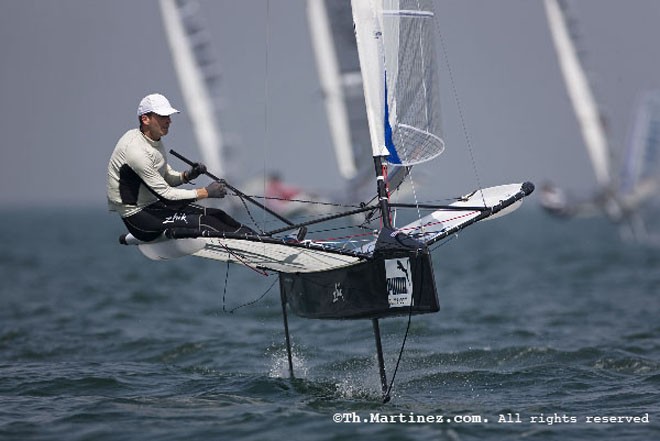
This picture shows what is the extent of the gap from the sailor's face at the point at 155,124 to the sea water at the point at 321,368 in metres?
1.52

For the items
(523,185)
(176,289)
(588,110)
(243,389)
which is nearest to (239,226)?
(243,389)

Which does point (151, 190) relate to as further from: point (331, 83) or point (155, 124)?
point (331, 83)

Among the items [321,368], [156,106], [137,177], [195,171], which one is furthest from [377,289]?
[321,368]

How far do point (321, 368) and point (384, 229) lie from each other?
2.69m

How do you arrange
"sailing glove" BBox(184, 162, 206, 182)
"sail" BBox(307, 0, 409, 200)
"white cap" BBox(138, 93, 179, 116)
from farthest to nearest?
"sail" BBox(307, 0, 409, 200) < "sailing glove" BBox(184, 162, 206, 182) < "white cap" BBox(138, 93, 179, 116)

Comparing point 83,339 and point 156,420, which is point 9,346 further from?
point 156,420

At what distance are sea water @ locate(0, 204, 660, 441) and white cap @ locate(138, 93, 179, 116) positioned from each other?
5.45 ft

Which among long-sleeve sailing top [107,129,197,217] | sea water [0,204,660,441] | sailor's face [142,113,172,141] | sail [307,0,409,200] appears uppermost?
sail [307,0,409,200]

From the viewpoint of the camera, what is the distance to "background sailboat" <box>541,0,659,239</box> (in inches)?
1329

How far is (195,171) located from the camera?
351 inches

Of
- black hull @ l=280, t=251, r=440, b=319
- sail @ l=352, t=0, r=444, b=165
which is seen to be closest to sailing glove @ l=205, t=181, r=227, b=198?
black hull @ l=280, t=251, r=440, b=319

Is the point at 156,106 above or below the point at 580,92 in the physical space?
below

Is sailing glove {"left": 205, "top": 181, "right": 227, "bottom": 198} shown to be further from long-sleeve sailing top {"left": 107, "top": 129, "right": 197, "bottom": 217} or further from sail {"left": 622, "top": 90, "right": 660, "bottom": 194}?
sail {"left": 622, "top": 90, "right": 660, "bottom": 194}

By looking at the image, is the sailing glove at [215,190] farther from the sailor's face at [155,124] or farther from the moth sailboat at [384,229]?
the sailor's face at [155,124]
